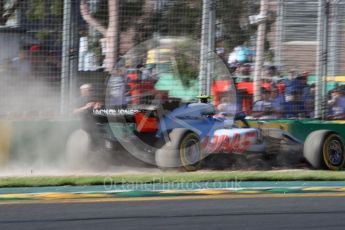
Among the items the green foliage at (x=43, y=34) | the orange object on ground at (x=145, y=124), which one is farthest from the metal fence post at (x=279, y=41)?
the green foliage at (x=43, y=34)

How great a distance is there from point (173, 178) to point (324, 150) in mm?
3096

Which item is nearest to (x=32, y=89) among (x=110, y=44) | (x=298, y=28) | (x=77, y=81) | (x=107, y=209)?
(x=77, y=81)

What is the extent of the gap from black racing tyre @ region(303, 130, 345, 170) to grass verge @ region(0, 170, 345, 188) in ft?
1.77

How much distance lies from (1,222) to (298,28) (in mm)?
7738

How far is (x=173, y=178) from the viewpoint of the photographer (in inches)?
412

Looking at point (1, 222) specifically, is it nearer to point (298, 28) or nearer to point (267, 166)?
point (267, 166)

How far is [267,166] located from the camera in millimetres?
12367

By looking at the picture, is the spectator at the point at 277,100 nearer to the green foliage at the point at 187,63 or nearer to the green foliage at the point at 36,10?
the green foliage at the point at 187,63

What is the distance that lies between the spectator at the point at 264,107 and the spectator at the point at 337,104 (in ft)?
3.88

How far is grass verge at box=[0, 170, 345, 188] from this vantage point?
1010cm

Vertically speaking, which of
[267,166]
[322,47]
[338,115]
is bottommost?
[267,166]
